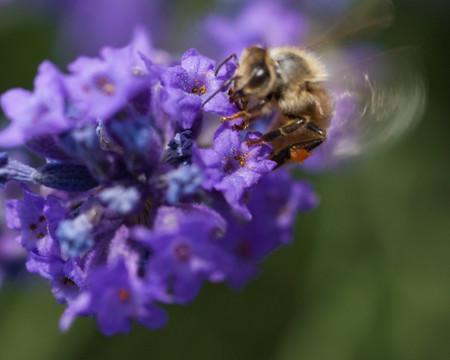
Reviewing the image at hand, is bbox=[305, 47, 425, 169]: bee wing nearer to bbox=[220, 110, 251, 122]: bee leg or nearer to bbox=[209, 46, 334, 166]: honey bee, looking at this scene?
bbox=[209, 46, 334, 166]: honey bee

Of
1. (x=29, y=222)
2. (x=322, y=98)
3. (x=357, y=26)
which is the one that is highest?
(x=357, y=26)

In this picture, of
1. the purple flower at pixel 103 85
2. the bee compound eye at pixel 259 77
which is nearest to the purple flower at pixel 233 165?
the bee compound eye at pixel 259 77

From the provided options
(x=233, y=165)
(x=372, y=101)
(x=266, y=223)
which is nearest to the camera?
(x=233, y=165)

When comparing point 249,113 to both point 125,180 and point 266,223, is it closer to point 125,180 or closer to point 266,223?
point 125,180

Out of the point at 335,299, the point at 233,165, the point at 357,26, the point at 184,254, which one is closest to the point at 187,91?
the point at 233,165

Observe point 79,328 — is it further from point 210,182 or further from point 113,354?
point 210,182

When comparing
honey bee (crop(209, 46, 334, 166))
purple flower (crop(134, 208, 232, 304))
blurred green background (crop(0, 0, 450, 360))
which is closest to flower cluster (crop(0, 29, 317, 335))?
purple flower (crop(134, 208, 232, 304))
